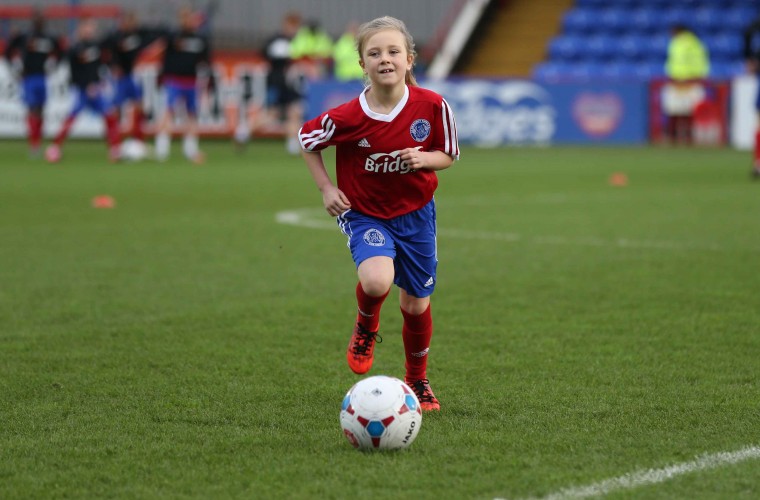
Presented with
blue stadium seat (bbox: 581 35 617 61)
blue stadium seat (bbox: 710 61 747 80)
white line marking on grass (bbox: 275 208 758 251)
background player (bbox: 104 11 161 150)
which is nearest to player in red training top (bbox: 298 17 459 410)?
white line marking on grass (bbox: 275 208 758 251)

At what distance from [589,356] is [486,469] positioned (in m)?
1.96

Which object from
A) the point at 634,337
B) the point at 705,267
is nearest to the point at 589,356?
the point at 634,337

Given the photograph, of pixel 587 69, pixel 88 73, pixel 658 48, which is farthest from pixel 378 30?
pixel 658 48

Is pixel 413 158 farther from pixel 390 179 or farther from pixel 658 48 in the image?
pixel 658 48

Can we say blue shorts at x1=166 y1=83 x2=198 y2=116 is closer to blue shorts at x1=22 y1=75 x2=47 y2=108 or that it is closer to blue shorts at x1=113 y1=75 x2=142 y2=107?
blue shorts at x1=113 y1=75 x2=142 y2=107

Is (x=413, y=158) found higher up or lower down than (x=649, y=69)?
higher up

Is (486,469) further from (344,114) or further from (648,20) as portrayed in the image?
(648,20)

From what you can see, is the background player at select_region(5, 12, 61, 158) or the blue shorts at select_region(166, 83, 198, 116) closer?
the blue shorts at select_region(166, 83, 198, 116)

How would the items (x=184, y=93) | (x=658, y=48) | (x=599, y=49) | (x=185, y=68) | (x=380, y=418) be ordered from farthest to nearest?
(x=599, y=49), (x=658, y=48), (x=184, y=93), (x=185, y=68), (x=380, y=418)

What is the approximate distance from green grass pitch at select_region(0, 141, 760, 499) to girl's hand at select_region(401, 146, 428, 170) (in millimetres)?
927

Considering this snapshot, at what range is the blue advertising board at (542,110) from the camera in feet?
80.4

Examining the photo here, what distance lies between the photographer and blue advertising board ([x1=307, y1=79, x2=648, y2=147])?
965 inches

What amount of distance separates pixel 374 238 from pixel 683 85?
20.2 m

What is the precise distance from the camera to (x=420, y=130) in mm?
5012
